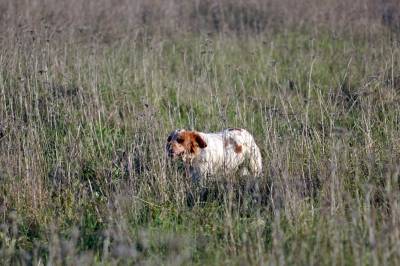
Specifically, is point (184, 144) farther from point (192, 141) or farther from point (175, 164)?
point (175, 164)

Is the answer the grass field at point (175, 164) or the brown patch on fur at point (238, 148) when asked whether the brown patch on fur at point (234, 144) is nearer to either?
the brown patch on fur at point (238, 148)

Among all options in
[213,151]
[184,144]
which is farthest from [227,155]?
[184,144]

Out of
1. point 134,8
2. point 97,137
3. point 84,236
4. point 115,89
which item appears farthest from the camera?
point 134,8

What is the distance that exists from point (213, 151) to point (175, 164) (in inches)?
22.0

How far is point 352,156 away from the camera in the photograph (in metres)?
5.20

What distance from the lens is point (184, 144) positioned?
5703 mm

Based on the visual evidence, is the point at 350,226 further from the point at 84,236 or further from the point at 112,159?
the point at 112,159

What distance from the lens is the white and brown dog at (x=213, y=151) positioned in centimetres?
559

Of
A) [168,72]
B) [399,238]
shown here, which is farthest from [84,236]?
[168,72]

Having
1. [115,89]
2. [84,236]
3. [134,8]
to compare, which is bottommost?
[84,236]

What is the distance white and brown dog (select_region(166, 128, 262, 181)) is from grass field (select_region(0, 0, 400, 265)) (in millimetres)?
150

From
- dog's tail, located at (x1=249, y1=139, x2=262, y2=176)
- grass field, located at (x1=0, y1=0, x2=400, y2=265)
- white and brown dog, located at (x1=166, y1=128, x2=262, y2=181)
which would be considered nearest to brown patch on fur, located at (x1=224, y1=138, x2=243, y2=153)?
white and brown dog, located at (x1=166, y1=128, x2=262, y2=181)

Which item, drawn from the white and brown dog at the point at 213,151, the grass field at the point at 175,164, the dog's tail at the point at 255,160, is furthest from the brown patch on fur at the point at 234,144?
the grass field at the point at 175,164

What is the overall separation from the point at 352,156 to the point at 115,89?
3.22 metres
